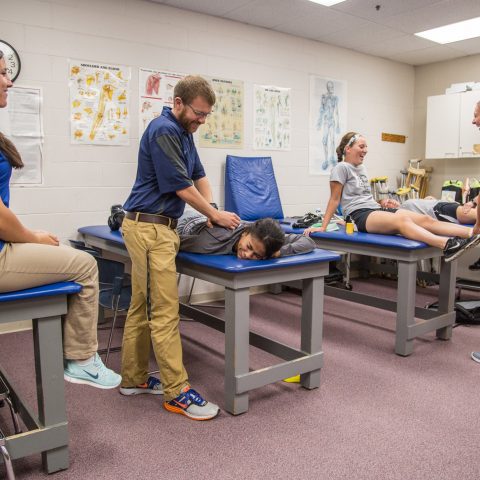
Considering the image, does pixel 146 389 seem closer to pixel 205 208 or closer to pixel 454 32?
pixel 205 208

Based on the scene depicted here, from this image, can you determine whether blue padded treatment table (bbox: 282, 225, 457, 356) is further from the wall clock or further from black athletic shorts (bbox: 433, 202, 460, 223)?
the wall clock

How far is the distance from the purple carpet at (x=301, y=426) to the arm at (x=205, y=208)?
918mm

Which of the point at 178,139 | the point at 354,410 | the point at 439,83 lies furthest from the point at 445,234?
the point at 439,83

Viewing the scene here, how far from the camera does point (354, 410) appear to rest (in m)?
2.40

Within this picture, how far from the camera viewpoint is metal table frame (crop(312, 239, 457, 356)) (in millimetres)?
3096

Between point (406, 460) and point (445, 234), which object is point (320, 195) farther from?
point (406, 460)

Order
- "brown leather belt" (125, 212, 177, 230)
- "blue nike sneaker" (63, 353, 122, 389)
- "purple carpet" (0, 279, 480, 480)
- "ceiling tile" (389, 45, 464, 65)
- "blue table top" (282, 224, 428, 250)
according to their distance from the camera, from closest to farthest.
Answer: "blue nike sneaker" (63, 353, 122, 389) < "purple carpet" (0, 279, 480, 480) < "brown leather belt" (125, 212, 177, 230) < "blue table top" (282, 224, 428, 250) < "ceiling tile" (389, 45, 464, 65)

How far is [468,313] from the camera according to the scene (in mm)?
3795

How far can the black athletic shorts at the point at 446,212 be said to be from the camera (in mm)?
4004

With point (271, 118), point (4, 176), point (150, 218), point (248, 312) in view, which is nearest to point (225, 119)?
point (271, 118)

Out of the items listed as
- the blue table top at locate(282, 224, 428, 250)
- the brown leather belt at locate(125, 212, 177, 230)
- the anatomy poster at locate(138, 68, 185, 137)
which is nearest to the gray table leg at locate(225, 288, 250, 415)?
the brown leather belt at locate(125, 212, 177, 230)

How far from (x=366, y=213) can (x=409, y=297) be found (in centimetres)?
83

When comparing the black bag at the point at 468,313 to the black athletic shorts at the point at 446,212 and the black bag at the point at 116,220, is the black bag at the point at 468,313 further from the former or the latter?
the black bag at the point at 116,220

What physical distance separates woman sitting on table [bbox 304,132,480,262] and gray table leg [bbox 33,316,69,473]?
7.50 ft
